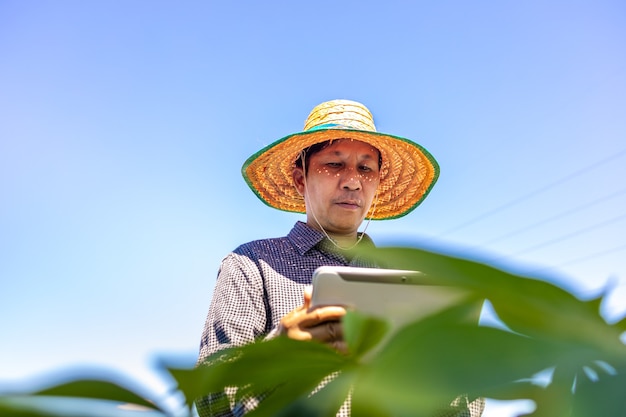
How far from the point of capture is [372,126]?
1773mm

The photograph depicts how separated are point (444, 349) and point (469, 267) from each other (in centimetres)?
2

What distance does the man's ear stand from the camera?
5.89 feet

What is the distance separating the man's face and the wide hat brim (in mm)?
37

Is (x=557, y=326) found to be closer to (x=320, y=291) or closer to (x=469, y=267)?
(x=469, y=267)

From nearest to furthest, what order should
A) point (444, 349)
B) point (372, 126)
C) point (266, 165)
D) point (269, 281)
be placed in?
1. point (444, 349)
2. point (269, 281)
3. point (372, 126)
4. point (266, 165)

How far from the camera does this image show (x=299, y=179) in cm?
181

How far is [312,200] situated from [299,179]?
17 cm

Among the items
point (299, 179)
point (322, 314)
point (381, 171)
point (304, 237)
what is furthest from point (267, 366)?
point (381, 171)

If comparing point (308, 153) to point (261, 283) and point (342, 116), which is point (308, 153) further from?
point (261, 283)

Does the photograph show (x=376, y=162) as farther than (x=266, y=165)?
No

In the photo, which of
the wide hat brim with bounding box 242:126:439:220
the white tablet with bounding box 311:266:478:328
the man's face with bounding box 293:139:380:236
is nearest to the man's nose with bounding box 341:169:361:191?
the man's face with bounding box 293:139:380:236

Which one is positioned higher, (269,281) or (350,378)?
(269,281)

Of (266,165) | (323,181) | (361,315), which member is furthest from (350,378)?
(266,165)

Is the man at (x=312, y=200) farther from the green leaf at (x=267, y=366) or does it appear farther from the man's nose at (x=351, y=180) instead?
the green leaf at (x=267, y=366)
